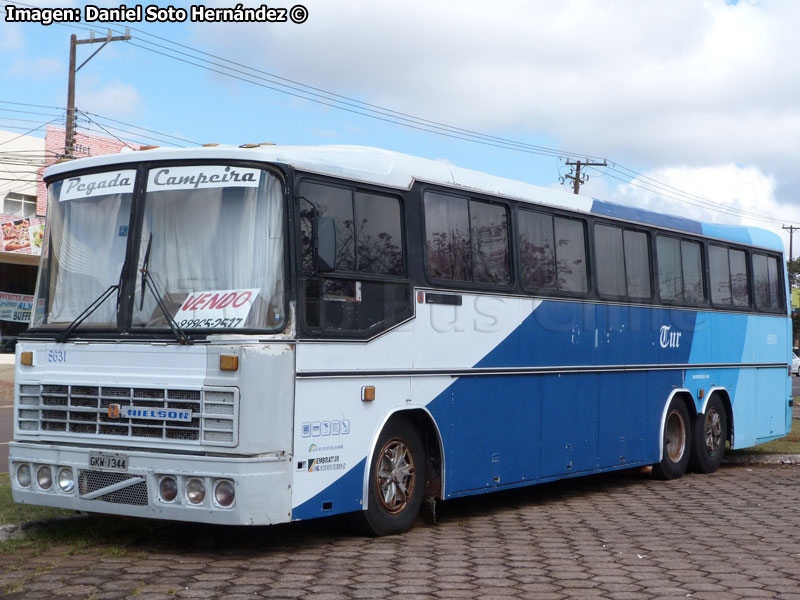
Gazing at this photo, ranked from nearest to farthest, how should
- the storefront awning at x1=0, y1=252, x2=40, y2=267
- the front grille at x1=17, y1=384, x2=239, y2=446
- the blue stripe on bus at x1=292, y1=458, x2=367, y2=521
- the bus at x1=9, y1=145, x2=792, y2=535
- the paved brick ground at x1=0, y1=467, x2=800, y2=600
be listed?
the paved brick ground at x1=0, y1=467, x2=800, y2=600
the front grille at x1=17, y1=384, x2=239, y2=446
the bus at x1=9, y1=145, x2=792, y2=535
the blue stripe on bus at x1=292, y1=458, x2=367, y2=521
the storefront awning at x1=0, y1=252, x2=40, y2=267

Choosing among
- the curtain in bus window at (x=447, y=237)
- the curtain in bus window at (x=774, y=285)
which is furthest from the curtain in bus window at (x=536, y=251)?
the curtain in bus window at (x=774, y=285)

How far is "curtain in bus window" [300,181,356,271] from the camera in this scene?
27.5 feet

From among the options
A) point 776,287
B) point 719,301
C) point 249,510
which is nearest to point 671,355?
point 719,301

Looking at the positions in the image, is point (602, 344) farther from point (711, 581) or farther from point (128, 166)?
point (128, 166)

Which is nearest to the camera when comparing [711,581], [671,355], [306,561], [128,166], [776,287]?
[711,581]

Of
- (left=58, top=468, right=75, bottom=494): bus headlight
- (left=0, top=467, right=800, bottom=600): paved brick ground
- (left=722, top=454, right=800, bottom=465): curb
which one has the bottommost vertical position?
(left=0, top=467, right=800, bottom=600): paved brick ground

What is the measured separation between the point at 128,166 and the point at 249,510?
2.85m

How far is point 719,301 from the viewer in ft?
49.5

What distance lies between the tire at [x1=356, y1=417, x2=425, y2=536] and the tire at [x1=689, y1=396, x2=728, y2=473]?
247 inches

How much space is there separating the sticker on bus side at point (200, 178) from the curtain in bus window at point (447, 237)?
2086 millimetres

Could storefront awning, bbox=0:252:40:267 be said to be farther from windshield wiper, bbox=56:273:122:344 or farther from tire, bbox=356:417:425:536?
tire, bbox=356:417:425:536

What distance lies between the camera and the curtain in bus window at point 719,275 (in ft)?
49.1

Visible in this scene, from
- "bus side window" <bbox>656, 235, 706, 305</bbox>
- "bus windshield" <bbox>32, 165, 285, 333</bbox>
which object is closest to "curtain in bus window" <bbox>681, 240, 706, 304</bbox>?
"bus side window" <bbox>656, 235, 706, 305</bbox>

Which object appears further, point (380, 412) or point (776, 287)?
point (776, 287)
